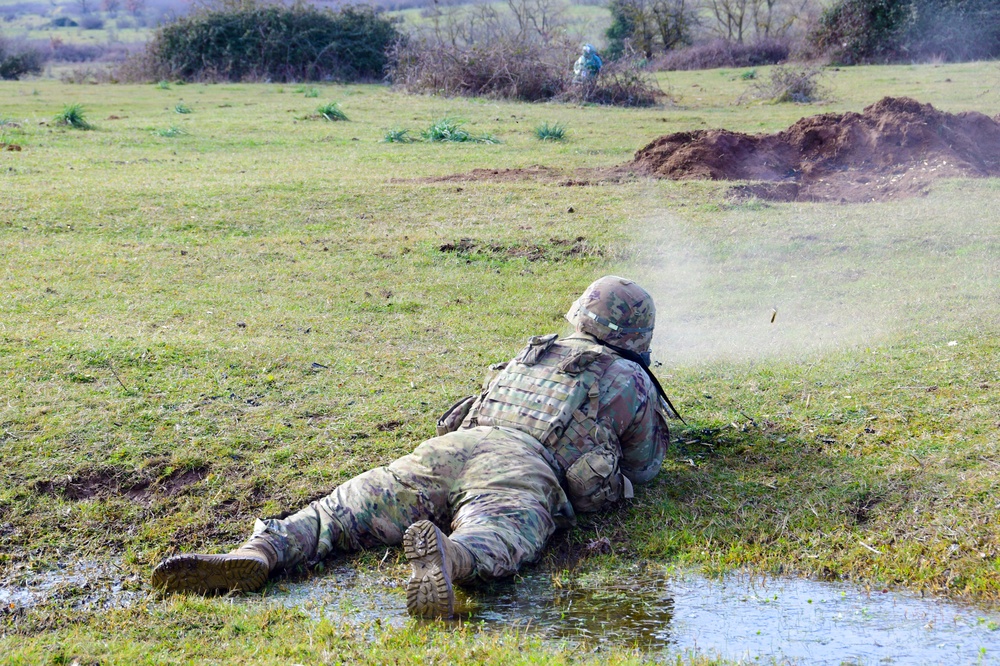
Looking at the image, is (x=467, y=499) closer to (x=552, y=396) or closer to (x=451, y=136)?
(x=552, y=396)

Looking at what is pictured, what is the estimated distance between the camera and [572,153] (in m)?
17.0

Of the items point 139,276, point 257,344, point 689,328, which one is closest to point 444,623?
point 257,344

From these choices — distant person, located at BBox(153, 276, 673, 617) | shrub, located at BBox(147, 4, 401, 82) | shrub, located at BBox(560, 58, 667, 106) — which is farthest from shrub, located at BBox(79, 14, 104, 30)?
distant person, located at BBox(153, 276, 673, 617)

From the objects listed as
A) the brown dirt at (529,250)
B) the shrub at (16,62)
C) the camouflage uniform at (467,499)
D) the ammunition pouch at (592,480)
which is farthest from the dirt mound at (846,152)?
the shrub at (16,62)

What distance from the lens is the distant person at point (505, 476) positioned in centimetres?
438

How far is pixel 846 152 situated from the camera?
49.5 feet

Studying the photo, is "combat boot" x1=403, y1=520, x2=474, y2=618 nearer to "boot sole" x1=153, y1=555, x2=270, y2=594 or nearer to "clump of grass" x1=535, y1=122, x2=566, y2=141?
"boot sole" x1=153, y1=555, x2=270, y2=594

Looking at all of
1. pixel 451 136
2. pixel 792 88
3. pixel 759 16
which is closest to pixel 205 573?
pixel 451 136

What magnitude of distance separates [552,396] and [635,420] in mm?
487

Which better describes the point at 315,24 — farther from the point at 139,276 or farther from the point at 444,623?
the point at 444,623

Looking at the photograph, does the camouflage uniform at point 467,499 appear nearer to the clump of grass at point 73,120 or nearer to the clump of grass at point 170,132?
the clump of grass at point 170,132

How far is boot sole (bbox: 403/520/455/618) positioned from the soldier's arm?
1.51m

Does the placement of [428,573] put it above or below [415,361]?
above

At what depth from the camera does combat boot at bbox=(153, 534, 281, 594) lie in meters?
4.35
